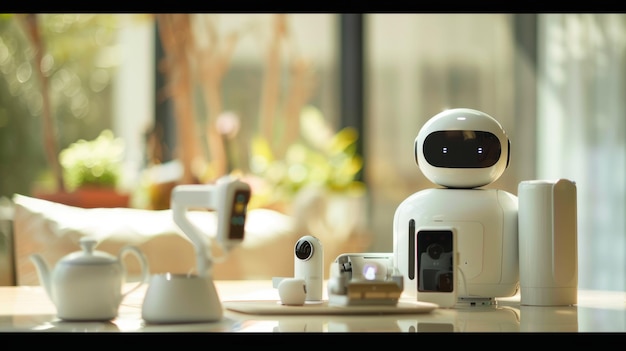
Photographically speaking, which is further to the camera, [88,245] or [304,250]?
[304,250]

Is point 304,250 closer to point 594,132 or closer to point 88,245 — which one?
point 88,245

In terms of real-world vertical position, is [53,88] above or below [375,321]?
above

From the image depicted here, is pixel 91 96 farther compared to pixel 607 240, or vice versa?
pixel 91 96

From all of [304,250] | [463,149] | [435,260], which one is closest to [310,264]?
[304,250]

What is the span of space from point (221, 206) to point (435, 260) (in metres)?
0.39

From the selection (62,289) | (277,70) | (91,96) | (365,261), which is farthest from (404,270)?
(91,96)

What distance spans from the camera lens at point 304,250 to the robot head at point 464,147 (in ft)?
0.81

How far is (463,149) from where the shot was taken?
1465 mm

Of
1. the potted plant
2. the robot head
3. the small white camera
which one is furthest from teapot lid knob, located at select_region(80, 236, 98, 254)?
the potted plant

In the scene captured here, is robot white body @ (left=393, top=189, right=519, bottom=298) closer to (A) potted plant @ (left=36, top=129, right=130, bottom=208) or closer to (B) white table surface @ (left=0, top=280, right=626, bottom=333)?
(B) white table surface @ (left=0, top=280, right=626, bottom=333)

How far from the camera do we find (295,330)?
104 cm

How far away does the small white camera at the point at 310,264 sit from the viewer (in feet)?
4.65
